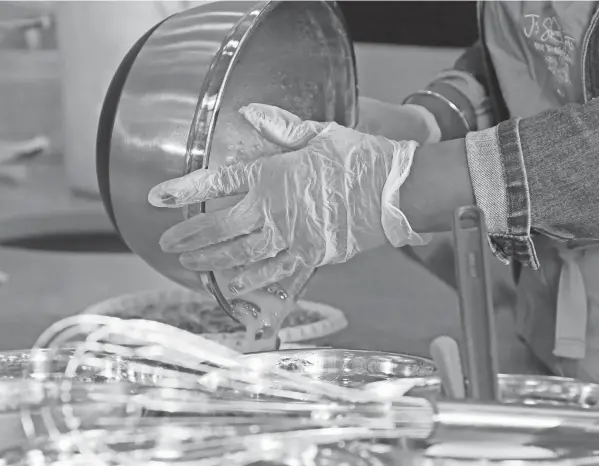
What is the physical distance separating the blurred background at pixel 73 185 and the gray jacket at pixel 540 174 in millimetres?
347

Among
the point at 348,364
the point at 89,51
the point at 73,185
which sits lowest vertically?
the point at 348,364

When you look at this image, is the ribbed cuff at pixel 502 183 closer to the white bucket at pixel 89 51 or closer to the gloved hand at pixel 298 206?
the gloved hand at pixel 298 206

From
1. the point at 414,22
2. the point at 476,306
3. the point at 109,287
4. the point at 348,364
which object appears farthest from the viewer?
the point at 414,22

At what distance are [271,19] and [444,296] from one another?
1.97 ft

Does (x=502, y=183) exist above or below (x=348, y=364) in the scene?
above

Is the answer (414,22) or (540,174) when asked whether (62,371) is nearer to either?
(540,174)

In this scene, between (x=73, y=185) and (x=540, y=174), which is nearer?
(x=540, y=174)

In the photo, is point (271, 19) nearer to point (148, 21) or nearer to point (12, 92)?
point (148, 21)

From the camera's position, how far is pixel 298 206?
0.70 meters

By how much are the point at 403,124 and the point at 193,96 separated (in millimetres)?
469

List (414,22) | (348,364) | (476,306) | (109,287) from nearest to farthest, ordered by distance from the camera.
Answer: (476,306) → (348,364) → (109,287) → (414,22)

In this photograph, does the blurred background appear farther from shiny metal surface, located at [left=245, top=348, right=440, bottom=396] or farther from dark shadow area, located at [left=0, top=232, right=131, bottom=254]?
shiny metal surface, located at [left=245, top=348, right=440, bottom=396]

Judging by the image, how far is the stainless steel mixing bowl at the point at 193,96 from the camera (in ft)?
2.31

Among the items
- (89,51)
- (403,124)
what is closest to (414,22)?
(403,124)
